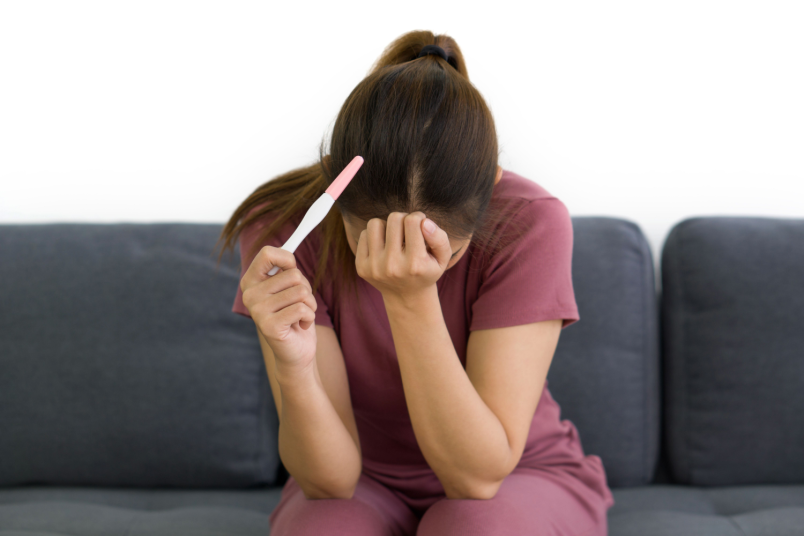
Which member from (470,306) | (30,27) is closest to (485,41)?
(470,306)

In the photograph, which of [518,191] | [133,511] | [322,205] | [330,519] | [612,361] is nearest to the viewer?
[322,205]

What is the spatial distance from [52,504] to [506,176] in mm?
977

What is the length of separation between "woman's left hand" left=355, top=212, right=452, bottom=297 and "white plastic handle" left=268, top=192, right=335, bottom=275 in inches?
2.1

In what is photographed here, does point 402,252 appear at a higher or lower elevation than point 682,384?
higher

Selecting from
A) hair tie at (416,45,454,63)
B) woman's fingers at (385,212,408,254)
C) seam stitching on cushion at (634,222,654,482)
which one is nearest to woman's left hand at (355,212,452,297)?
woman's fingers at (385,212,408,254)

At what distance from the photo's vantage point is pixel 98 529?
2.88 feet

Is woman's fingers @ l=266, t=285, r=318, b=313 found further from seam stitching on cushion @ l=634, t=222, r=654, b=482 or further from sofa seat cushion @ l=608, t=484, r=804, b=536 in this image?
seam stitching on cushion @ l=634, t=222, r=654, b=482

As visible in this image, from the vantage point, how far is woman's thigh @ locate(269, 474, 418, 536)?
0.63m

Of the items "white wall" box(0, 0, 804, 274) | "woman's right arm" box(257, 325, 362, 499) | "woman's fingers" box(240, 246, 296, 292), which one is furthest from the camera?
"white wall" box(0, 0, 804, 274)

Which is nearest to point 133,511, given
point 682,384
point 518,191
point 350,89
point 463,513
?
point 463,513

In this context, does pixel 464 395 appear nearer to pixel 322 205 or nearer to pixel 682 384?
pixel 322 205

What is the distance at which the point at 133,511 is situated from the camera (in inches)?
37.8

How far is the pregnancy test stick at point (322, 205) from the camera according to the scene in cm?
54

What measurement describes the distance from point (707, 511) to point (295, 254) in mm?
876
